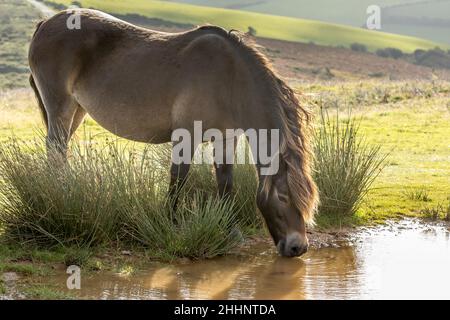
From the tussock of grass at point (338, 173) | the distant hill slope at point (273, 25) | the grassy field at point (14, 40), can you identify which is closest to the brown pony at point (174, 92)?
the tussock of grass at point (338, 173)

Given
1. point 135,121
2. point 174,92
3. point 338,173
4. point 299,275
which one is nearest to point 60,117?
point 135,121

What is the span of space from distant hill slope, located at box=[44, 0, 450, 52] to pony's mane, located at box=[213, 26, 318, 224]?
305ft

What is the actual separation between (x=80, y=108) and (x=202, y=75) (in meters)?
2.06

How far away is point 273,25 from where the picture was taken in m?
116

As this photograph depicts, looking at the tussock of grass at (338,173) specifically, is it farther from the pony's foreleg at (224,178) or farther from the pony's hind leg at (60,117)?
the pony's hind leg at (60,117)

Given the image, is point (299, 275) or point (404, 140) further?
point (404, 140)

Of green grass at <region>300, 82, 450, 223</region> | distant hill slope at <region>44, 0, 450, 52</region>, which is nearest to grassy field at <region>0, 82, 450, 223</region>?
green grass at <region>300, 82, 450, 223</region>

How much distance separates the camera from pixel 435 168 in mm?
13766

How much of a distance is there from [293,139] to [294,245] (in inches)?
37.9

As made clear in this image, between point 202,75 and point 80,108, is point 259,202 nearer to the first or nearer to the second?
point 202,75

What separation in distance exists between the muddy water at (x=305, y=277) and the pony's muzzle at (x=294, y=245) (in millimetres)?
189

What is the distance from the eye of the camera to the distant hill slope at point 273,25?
4136 inches

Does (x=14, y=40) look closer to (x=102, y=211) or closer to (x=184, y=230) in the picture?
(x=102, y=211)
